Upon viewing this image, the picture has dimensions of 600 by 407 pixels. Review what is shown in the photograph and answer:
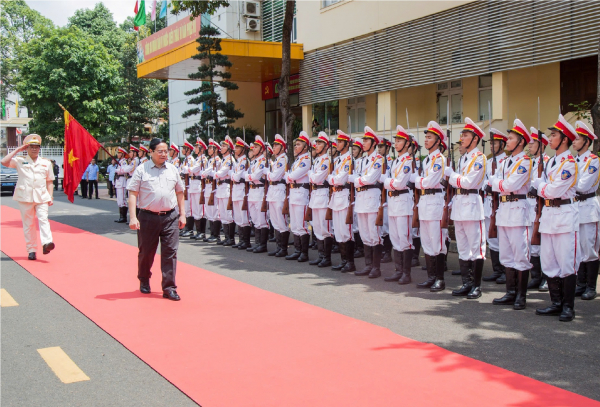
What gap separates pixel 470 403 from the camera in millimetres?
3982

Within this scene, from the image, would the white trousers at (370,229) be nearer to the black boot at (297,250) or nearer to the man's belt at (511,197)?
the black boot at (297,250)

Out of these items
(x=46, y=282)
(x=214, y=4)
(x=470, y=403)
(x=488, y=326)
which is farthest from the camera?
(x=214, y=4)

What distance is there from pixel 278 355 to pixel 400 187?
3692 millimetres

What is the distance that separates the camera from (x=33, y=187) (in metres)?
9.36

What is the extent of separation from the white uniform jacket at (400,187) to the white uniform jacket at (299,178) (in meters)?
1.99

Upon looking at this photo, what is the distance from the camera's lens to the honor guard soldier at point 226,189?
39.2 feet

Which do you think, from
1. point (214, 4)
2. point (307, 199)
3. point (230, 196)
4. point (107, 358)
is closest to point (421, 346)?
point (107, 358)

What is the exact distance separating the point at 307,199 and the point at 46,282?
420 centimetres

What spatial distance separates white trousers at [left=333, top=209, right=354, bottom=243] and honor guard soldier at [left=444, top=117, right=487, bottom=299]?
201 centimetres

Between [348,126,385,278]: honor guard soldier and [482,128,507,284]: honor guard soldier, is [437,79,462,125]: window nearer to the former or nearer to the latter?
[482,128,507,284]: honor guard soldier

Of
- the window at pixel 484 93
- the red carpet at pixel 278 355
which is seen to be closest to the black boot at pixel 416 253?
the red carpet at pixel 278 355

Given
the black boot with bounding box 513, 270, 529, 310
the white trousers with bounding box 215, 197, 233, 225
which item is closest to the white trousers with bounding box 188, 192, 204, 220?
the white trousers with bounding box 215, 197, 233, 225

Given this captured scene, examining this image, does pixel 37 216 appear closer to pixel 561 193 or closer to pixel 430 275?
pixel 430 275

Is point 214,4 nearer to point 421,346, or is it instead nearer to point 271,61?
point 271,61
